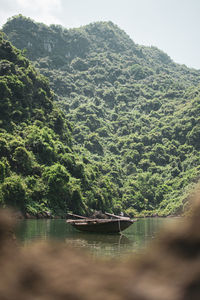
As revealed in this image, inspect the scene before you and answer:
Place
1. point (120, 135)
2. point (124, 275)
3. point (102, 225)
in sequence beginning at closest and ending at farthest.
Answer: point (124, 275) → point (102, 225) → point (120, 135)

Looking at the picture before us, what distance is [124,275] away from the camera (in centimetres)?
186

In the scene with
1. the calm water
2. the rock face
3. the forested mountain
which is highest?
the forested mountain

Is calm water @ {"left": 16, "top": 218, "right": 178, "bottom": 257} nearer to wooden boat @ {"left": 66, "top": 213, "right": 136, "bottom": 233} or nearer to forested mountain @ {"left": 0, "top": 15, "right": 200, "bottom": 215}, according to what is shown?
wooden boat @ {"left": 66, "top": 213, "right": 136, "bottom": 233}

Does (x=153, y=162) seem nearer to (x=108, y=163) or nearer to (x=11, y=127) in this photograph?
(x=108, y=163)

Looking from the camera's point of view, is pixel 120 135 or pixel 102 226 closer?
pixel 102 226

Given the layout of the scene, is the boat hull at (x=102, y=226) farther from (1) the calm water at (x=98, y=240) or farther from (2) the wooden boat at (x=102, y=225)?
(1) the calm water at (x=98, y=240)

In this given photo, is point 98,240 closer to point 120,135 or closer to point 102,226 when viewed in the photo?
point 102,226

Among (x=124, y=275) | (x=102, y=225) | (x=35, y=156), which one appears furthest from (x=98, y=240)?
(x=35, y=156)

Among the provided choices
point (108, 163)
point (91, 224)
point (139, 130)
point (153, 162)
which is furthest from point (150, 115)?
point (91, 224)

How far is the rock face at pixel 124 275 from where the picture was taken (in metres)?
1.59

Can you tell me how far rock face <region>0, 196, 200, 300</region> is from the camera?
62.6 inches

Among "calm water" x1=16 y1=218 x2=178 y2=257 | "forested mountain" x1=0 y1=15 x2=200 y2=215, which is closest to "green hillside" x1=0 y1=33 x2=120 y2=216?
"forested mountain" x1=0 y1=15 x2=200 y2=215

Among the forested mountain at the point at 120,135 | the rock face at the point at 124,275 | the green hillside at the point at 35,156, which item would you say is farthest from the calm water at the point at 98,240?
the forested mountain at the point at 120,135

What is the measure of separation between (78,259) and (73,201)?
59.1 meters
